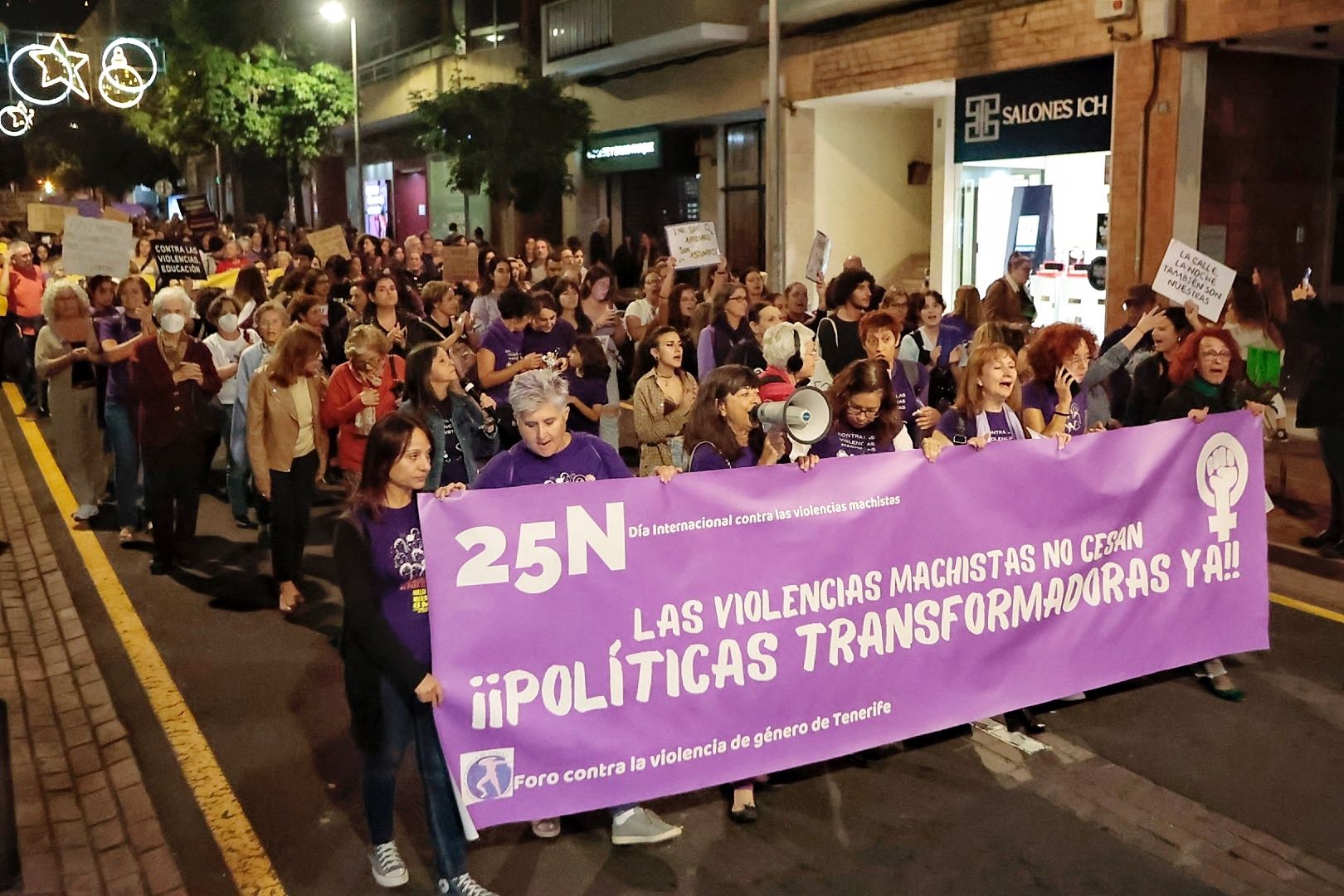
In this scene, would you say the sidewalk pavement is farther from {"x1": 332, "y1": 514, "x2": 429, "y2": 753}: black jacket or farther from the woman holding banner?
the woman holding banner

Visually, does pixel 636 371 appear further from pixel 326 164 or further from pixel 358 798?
pixel 326 164

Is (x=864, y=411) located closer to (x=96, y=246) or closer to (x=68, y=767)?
(x=68, y=767)

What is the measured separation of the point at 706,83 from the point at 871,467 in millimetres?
17992

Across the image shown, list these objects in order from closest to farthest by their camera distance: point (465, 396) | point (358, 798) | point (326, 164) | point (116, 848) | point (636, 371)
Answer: point (116, 848)
point (358, 798)
point (465, 396)
point (636, 371)
point (326, 164)

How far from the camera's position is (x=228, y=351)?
9.78 meters

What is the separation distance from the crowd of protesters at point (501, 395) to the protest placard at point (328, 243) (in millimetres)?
1779

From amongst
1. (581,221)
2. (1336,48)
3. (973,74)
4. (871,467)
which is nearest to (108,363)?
(871,467)

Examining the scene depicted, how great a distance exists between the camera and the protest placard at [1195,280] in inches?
299

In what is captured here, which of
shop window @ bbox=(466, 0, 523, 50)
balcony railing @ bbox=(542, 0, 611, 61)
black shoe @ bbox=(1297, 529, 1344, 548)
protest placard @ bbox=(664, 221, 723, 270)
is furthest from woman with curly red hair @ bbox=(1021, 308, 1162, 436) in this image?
shop window @ bbox=(466, 0, 523, 50)

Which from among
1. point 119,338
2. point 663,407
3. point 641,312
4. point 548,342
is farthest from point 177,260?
point 663,407

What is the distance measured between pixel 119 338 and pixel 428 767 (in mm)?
7253

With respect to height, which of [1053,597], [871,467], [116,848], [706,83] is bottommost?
[116,848]

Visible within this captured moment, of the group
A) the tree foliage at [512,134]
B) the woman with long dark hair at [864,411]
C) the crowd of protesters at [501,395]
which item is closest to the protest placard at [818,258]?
the crowd of protesters at [501,395]

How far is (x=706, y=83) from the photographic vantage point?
2189cm
